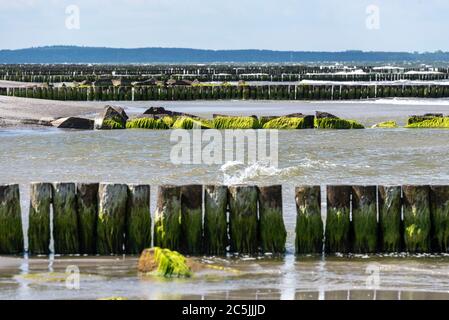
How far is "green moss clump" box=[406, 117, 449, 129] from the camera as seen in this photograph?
43844mm

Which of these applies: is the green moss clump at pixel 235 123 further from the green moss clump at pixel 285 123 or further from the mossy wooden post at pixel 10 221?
the mossy wooden post at pixel 10 221

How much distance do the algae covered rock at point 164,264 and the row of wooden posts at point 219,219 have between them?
147cm

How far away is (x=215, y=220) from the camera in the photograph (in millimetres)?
15070

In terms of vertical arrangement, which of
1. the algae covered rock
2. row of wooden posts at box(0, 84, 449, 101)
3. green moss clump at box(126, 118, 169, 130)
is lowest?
the algae covered rock

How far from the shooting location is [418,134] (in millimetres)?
40719

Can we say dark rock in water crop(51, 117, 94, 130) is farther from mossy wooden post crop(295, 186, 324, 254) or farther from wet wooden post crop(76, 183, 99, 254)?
mossy wooden post crop(295, 186, 324, 254)

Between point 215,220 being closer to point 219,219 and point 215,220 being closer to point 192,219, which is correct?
point 219,219

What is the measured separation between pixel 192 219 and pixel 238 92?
6333 centimetres

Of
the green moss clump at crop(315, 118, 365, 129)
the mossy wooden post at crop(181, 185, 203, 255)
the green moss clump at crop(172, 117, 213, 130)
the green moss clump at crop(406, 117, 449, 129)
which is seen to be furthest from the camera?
the green moss clump at crop(406, 117, 449, 129)

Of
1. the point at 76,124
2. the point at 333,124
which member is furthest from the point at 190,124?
the point at 333,124

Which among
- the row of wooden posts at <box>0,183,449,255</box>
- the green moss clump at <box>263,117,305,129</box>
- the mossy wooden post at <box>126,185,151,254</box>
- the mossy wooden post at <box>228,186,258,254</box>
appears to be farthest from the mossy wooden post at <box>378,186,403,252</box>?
the green moss clump at <box>263,117,305,129</box>

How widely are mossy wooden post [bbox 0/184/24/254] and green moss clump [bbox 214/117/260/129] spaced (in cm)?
2597
